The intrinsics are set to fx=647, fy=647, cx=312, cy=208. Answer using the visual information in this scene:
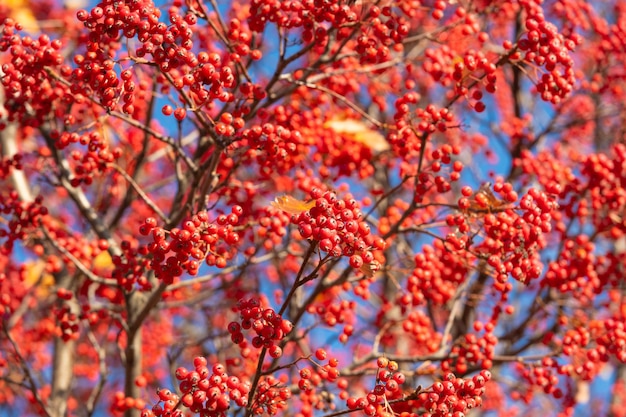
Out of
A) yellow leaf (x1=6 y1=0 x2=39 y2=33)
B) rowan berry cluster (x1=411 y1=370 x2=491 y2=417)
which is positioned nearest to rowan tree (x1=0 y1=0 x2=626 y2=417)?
rowan berry cluster (x1=411 y1=370 x2=491 y2=417)

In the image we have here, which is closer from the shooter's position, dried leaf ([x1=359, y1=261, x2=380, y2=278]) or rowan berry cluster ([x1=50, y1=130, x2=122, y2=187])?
dried leaf ([x1=359, y1=261, x2=380, y2=278])

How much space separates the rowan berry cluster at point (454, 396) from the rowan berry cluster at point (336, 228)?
85cm

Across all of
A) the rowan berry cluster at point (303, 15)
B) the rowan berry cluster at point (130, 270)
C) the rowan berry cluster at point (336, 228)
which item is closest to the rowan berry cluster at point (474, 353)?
the rowan berry cluster at point (336, 228)

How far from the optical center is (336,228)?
12.1ft

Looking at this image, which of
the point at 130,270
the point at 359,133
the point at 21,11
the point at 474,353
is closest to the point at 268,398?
the point at 130,270

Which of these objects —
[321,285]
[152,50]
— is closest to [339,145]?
[321,285]

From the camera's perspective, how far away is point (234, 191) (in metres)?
6.24

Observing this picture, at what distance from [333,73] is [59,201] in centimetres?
1030

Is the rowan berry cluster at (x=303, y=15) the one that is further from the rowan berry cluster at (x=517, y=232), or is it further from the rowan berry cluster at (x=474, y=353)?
the rowan berry cluster at (x=474, y=353)

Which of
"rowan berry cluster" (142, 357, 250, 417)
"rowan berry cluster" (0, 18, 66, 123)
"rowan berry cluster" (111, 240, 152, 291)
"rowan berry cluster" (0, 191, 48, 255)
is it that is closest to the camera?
"rowan berry cluster" (142, 357, 250, 417)

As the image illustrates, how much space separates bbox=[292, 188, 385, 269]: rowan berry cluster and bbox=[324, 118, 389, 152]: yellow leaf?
3490 millimetres

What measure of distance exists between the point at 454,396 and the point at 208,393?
1419mm

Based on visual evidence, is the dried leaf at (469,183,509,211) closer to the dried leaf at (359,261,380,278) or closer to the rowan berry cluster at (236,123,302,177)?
the dried leaf at (359,261,380,278)

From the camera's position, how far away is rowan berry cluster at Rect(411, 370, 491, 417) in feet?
12.3
